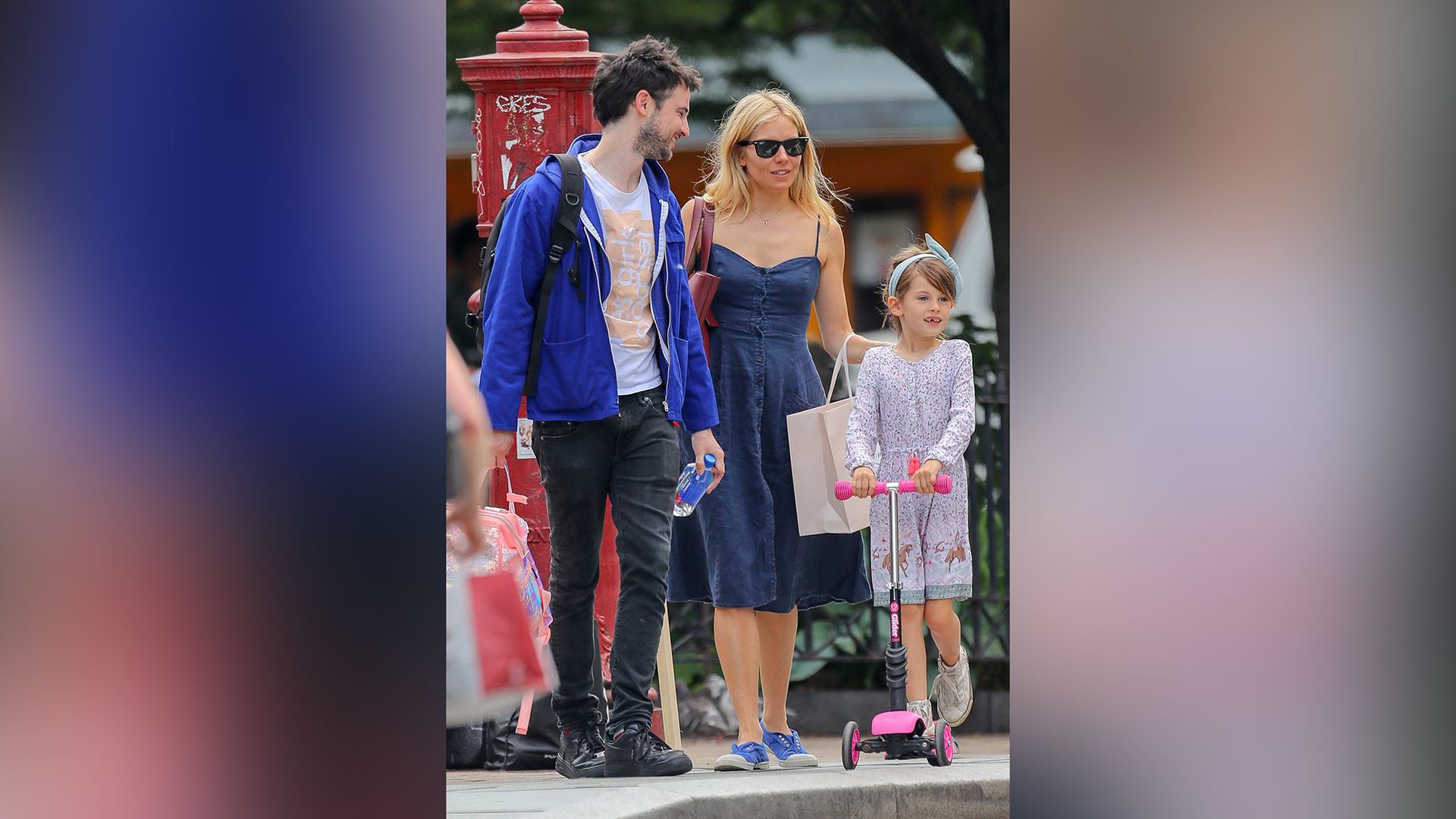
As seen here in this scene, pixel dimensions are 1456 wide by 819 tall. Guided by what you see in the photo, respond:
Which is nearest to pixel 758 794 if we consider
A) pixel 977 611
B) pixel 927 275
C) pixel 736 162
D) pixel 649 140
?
pixel 649 140

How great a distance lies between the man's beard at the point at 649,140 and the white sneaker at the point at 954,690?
2.00 meters

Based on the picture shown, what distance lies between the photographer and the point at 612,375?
4648mm

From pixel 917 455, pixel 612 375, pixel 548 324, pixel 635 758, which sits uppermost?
pixel 548 324

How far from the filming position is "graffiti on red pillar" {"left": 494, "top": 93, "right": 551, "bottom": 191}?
231 inches

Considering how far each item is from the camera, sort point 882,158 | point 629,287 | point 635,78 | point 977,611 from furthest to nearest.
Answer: point 882,158 → point 977,611 → point 635,78 → point 629,287

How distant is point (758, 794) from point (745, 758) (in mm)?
583

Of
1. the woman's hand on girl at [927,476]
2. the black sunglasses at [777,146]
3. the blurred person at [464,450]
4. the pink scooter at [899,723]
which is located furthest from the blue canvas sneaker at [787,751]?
the blurred person at [464,450]

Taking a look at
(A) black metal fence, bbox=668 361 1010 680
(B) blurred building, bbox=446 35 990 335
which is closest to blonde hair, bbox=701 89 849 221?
(A) black metal fence, bbox=668 361 1010 680

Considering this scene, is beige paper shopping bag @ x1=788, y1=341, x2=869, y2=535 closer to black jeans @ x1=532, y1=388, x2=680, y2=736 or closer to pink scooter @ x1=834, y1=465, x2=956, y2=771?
pink scooter @ x1=834, y1=465, x2=956, y2=771

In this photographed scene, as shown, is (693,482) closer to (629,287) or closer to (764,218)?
(629,287)
